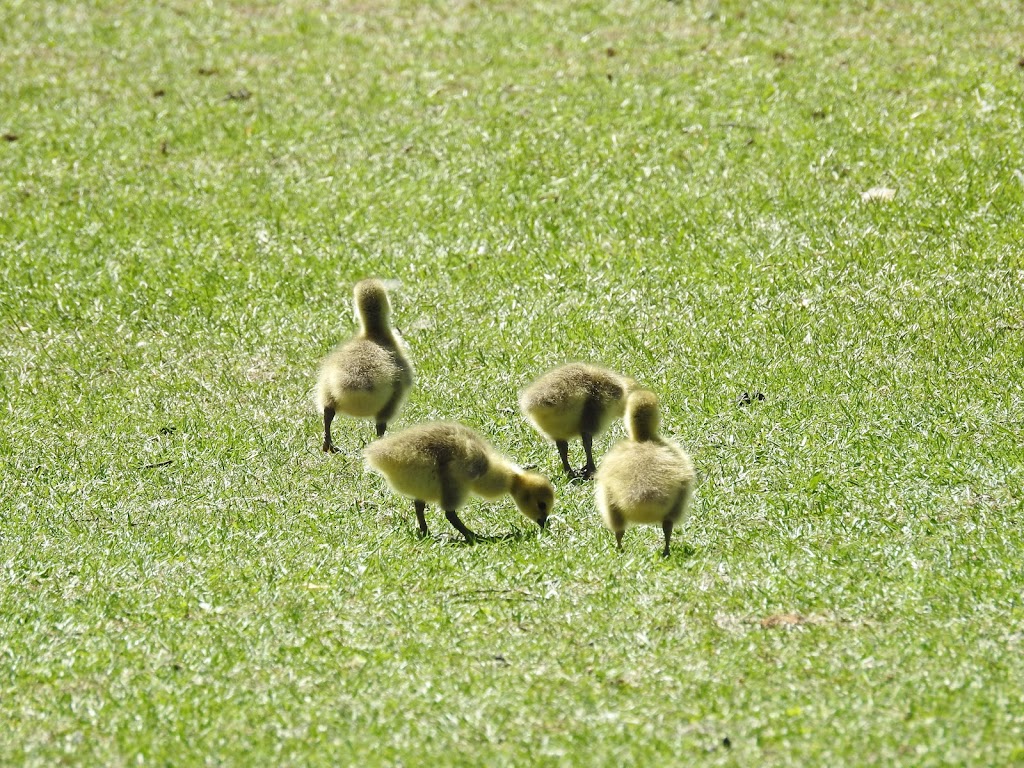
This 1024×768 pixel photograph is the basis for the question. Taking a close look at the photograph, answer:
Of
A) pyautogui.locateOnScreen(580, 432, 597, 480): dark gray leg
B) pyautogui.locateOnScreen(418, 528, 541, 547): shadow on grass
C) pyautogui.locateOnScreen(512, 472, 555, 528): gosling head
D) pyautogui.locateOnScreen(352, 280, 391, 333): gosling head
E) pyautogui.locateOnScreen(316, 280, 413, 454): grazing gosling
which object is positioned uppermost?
pyautogui.locateOnScreen(352, 280, 391, 333): gosling head

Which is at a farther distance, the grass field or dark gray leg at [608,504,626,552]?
dark gray leg at [608,504,626,552]

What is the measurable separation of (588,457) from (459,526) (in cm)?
125

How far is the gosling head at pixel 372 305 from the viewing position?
32.9 ft

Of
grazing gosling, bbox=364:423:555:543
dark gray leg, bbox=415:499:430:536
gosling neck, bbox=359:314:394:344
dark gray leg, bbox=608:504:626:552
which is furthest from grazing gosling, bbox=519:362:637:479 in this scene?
gosling neck, bbox=359:314:394:344

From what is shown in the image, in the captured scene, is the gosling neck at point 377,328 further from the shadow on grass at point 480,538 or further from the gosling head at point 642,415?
the gosling head at point 642,415

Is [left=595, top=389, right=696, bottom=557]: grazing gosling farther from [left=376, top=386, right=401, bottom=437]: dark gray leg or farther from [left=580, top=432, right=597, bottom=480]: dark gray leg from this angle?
[left=376, top=386, right=401, bottom=437]: dark gray leg

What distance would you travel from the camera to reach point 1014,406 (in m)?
9.81

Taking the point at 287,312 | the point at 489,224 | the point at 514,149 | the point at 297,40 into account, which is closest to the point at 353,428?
the point at 287,312

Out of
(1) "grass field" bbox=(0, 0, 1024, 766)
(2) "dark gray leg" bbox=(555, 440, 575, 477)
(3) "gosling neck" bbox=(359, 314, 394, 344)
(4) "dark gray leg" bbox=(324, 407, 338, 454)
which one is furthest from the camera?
(3) "gosling neck" bbox=(359, 314, 394, 344)

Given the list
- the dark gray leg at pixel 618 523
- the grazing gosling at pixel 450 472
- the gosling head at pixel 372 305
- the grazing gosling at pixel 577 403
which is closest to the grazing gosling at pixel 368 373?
the gosling head at pixel 372 305

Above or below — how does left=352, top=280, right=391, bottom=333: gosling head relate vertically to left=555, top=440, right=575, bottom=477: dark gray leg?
above

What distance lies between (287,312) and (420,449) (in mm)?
4971

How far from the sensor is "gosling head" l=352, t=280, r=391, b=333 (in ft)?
32.9

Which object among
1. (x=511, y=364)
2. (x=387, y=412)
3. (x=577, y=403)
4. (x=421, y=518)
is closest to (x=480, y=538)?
(x=421, y=518)
